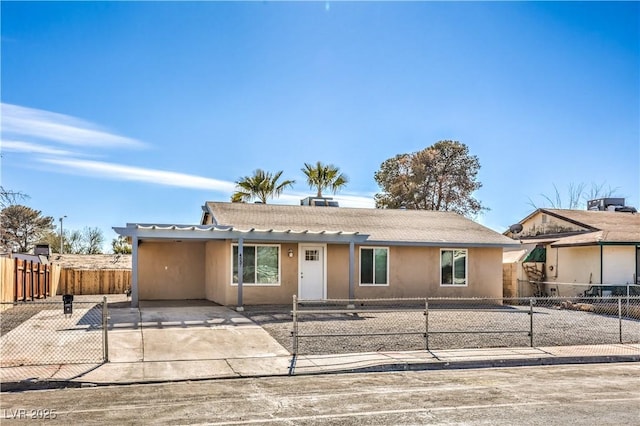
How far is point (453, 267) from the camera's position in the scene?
24.0 metres

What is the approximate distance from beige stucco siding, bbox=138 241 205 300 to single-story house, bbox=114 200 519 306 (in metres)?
0.04

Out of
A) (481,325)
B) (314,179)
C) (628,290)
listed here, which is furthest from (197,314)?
(314,179)

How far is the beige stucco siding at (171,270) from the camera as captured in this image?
82.5ft

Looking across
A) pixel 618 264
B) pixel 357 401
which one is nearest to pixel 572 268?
pixel 618 264

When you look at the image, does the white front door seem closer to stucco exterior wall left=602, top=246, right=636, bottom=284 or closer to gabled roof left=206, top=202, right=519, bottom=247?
gabled roof left=206, top=202, right=519, bottom=247

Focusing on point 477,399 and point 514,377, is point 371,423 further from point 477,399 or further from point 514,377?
point 514,377

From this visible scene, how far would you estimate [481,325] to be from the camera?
55.5ft

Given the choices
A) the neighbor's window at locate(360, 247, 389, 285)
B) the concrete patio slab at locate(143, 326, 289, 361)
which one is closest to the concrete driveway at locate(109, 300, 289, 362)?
the concrete patio slab at locate(143, 326, 289, 361)

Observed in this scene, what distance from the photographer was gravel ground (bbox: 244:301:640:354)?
45.1ft

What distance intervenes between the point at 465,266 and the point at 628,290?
5929 millimetres

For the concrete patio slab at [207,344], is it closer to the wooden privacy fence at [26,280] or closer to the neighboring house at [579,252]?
the wooden privacy fence at [26,280]

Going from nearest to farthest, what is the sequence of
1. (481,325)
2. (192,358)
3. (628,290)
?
1. (192,358)
2. (481,325)
3. (628,290)

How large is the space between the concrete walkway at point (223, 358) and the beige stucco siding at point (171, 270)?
9229 millimetres

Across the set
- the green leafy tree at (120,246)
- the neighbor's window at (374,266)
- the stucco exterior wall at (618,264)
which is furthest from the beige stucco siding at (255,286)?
the green leafy tree at (120,246)
